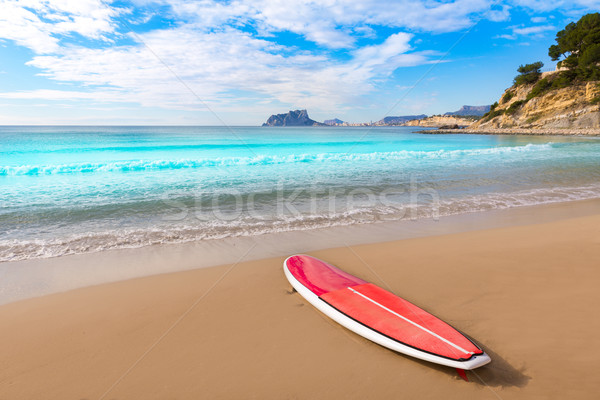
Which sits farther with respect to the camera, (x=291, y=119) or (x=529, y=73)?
(x=291, y=119)

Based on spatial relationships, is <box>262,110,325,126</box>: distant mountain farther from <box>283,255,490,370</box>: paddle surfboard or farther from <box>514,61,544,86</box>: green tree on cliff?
<box>283,255,490,370</box>: paddle surfboard

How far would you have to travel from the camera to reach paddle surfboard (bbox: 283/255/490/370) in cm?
262

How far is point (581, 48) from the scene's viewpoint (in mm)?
51188

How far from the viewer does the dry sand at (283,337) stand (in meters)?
2.51

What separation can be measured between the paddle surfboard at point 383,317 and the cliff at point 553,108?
5629 centimetres

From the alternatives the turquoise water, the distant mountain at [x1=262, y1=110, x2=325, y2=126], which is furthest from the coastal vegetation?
the distant mountain at [x1=262, y1=110, x2=325, y2=126]

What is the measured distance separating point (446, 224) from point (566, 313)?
350 cm

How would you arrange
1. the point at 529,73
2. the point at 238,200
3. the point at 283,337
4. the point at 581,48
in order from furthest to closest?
1. the point at 529,73
2. the point at 581,48
3. the point at 238,200
4. the point at 283,337

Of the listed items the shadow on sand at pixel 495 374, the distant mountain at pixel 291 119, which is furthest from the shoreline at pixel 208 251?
the distant mountain at pixel 291 119

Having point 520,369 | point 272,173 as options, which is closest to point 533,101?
point 272,173

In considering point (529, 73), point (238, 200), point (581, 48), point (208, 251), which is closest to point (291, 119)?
point (529, 73)

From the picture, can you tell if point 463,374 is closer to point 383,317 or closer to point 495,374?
point 495,374

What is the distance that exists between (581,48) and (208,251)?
2891 inches

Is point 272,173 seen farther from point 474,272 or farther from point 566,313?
point 566,313
